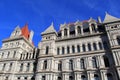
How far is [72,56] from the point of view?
30.8 metres

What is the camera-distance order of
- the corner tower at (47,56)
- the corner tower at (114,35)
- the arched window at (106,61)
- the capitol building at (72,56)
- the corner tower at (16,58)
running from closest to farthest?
1. the corner tower at (114,35)
2. the capitol building at (72,56)
3. the arched window at (106,61)
4. the corner tower at (47,56)
5. the corner tower at (16,58)

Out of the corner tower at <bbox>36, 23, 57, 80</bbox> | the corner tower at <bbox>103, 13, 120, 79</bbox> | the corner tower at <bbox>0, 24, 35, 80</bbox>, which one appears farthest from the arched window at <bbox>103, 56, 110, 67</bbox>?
the corner tower at <bbox>0, 24, 35, 80</bbox>

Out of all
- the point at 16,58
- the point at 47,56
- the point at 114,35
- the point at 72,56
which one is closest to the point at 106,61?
→ the point at 114,35

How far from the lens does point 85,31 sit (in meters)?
34.9

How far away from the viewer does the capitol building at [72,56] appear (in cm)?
2733

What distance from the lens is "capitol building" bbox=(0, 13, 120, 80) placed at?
27.3 meters

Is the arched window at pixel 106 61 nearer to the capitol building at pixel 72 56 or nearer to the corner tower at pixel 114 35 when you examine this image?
the capitol building at pixel 72 56

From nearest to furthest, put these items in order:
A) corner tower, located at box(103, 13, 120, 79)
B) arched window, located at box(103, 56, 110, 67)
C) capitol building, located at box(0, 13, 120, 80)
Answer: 1. corner tower, located at box(103, 13, 120, 79)
2. capitol building, located at box(0, 13, 120, 80)
3. arched window, located at box(103, 56, 110, 67)

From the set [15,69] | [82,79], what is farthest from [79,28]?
[15,69]

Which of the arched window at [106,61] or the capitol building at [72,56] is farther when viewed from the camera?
the arched window at [106,61]

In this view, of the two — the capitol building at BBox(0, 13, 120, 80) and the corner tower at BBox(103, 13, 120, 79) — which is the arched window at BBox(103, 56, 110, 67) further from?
the corner tower at BBox(103, 13, 120, 79)

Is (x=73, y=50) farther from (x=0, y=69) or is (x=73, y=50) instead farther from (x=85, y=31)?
(x=0, y=69)

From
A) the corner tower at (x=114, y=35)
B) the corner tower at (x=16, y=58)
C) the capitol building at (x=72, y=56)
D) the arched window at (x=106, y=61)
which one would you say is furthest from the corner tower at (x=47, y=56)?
the corner tower at (x=114, y=35)

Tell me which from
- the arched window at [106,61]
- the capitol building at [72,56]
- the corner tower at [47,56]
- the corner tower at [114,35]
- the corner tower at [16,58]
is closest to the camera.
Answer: the corner tower at [114,35]
